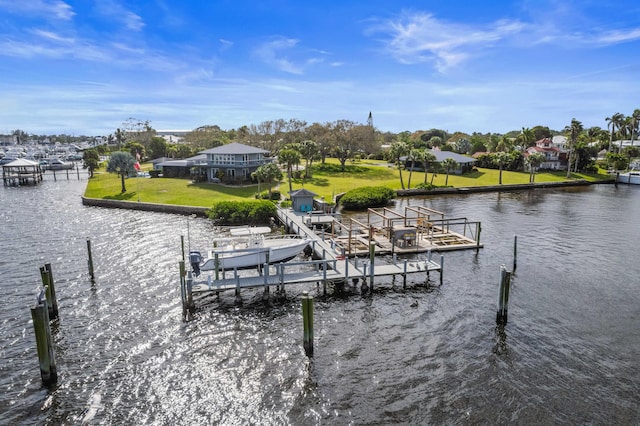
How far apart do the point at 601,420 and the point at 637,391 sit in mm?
3099

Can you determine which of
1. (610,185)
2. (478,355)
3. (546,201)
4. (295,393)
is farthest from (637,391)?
(610,185)

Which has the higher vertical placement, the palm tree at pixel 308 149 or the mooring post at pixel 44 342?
the palm tree at pixel 308 149

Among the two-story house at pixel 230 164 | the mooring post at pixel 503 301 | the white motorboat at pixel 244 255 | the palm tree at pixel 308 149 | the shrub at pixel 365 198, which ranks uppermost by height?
the palm tree at pixel 308 149

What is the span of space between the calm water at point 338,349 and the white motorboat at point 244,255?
2.12 metres

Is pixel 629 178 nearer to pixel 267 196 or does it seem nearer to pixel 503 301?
pixel 267 196

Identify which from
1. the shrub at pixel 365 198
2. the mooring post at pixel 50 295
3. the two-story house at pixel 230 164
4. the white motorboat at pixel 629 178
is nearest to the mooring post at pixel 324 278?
the mooring post at pixel 50 295

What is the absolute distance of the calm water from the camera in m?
16.1

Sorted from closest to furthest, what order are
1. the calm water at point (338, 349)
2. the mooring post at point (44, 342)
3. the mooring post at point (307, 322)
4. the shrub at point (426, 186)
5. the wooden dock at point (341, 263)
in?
the calm water at point (338, 349) < the mooring post at point (44, 342) < the mooring post at point (307, 322) < the wooden dock at point (341, 263) < the shrub at point (426, 186)

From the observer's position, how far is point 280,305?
981 inches

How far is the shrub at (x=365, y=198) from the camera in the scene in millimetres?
54844

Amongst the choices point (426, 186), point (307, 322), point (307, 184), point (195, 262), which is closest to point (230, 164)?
point (307, 184)

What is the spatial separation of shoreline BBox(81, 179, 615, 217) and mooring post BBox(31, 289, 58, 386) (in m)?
33.4

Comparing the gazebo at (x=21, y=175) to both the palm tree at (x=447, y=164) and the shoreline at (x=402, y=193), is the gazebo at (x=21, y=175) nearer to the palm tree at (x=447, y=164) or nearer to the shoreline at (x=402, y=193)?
the shoreline at (x=402, y=193)

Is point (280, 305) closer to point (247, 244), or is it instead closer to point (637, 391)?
point (247, 244)
